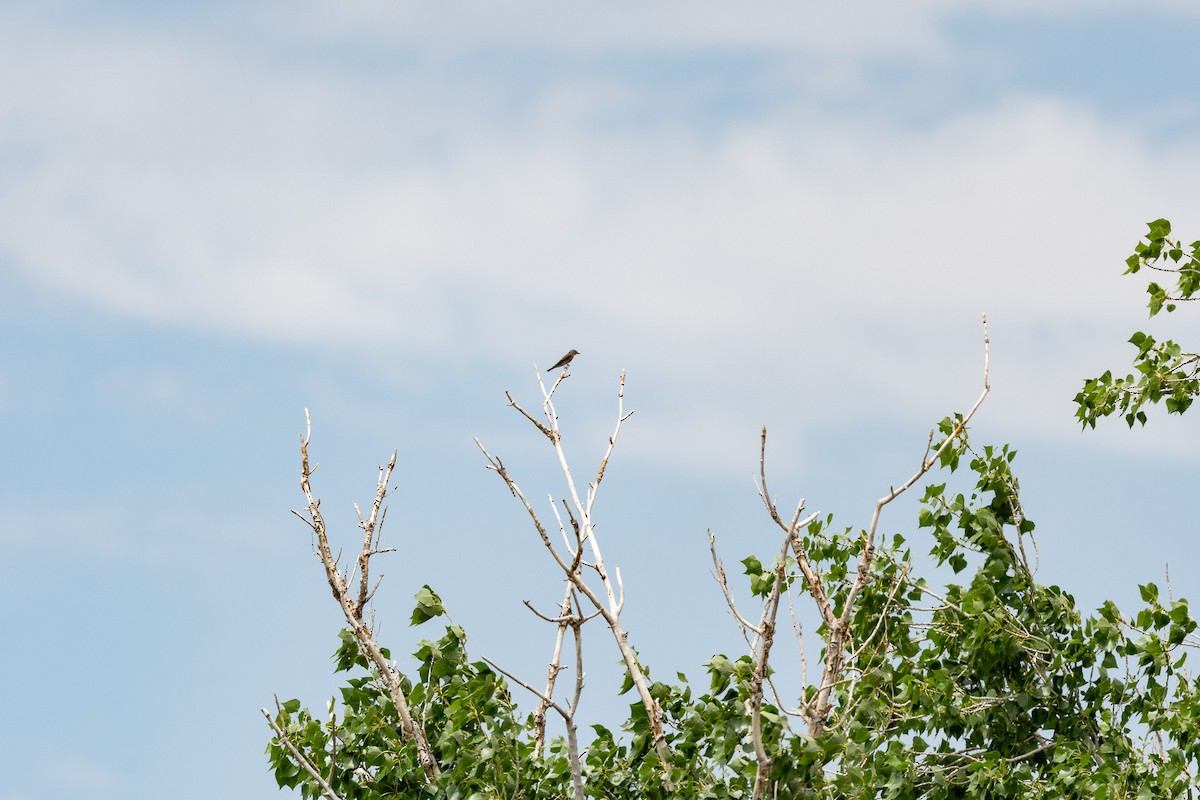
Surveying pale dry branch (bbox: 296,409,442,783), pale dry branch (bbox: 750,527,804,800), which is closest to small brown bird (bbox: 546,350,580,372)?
pale dry branch (bbox: 296,409,442,783)

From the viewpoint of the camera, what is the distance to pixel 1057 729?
11.1m

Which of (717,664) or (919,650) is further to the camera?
(919,650)

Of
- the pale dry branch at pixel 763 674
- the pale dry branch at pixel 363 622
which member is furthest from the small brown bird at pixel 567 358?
the pale dry branch at pixel 763 674

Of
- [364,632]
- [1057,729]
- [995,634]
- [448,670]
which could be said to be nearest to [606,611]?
[448,670]

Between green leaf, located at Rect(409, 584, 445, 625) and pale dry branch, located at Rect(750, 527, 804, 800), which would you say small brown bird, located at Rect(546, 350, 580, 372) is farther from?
pale dry branch, located at Rect(750, 527, 804, 800)

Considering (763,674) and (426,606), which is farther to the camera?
(426,606)

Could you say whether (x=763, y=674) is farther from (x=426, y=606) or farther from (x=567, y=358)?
(x=567, y=358)

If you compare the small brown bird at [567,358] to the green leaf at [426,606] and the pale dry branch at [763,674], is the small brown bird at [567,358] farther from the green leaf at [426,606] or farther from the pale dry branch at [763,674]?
the pale dry branch at [763,674]

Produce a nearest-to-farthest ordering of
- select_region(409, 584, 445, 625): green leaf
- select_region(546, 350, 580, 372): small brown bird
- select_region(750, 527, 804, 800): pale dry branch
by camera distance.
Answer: select_region(750, 527, 804, 800): pale dry branch → select_region(409, 584, 445, 625): green leaf → select_region(546, 350, 580, 372): small brown bird

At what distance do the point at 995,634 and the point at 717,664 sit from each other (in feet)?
12.0

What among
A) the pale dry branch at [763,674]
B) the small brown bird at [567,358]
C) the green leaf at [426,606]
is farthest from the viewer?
the small brown bird at [567,358]

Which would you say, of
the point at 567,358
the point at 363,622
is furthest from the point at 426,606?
the point at 567,358

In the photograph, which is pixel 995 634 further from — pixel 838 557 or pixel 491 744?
pixel 491 744

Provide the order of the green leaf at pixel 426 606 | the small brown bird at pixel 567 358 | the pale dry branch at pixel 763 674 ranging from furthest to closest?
the small brown bird at pixel 567 358 → the green leaf at pixel 426 606 → the pale dry branch at pixel 763 674
